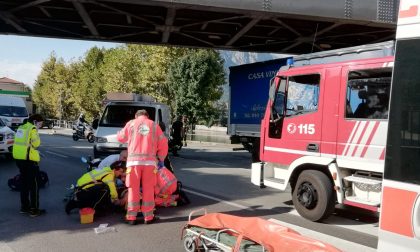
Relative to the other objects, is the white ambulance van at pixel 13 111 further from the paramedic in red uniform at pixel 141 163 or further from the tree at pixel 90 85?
the tree at pixel 90 85

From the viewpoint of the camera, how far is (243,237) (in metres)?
4.45

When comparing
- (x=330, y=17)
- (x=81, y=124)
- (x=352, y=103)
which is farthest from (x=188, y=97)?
(x=352, y=103)

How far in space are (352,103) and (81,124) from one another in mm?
23393

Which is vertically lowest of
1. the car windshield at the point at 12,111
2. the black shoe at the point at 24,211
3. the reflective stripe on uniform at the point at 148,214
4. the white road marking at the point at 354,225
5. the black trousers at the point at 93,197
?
the black shoe at the point at 24,211

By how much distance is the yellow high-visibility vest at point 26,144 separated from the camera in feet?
22.4

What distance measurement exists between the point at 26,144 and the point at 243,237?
418 cm

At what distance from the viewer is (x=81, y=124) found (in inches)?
1072

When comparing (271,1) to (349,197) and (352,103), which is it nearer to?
(352,103)

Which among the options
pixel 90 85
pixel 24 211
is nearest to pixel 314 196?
pixel 24 211

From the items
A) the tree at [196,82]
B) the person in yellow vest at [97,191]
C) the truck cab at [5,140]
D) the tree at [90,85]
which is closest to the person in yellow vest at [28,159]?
the person in yellow vest at [97,191]

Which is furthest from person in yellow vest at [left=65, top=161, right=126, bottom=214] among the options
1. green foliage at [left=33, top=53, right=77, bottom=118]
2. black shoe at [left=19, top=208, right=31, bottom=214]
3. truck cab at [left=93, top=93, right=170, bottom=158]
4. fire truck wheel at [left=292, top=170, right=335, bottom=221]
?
green foliage at [left=33, top=53, right=77, bottom=118]

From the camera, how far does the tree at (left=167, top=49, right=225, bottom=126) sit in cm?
3200

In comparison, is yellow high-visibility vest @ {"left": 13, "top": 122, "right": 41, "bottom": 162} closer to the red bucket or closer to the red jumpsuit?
the red bucket

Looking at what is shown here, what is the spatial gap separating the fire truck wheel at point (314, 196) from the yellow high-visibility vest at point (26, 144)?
4.33 metres
